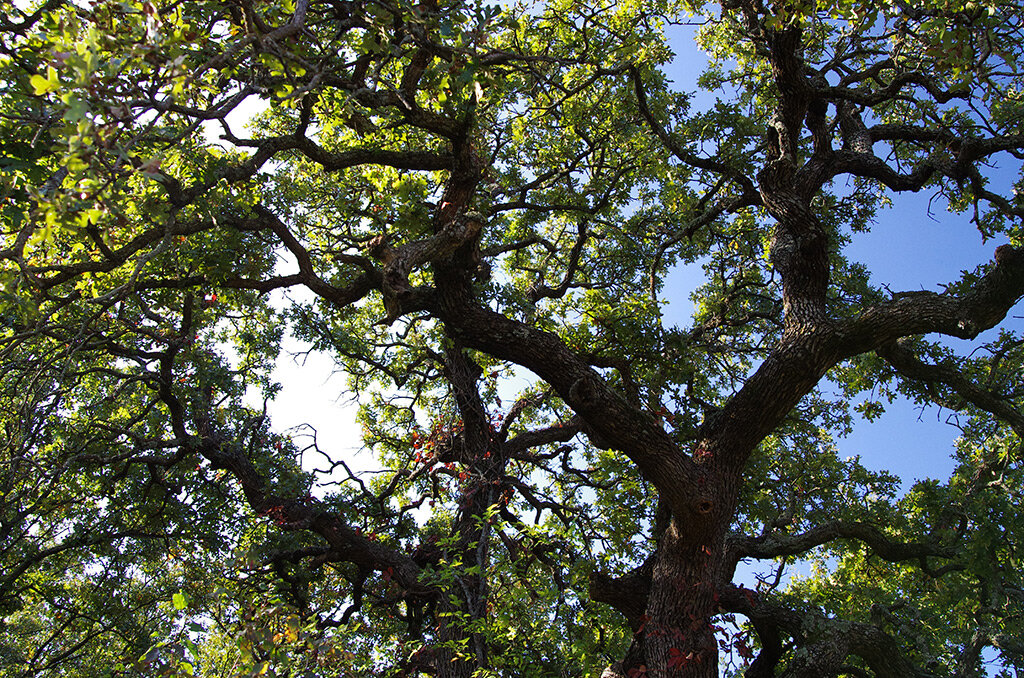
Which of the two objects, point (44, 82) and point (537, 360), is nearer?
point (44, 82)

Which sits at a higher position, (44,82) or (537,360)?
(537,360)

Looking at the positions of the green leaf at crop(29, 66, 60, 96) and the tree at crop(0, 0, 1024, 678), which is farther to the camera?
the tree at crop(0, 0, 1024, 678)

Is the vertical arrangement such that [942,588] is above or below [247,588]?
above

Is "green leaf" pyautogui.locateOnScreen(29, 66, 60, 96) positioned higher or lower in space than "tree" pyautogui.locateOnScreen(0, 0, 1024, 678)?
lower

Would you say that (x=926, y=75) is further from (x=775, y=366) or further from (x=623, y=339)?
(x=623, y=339)

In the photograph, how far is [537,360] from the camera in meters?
6.68

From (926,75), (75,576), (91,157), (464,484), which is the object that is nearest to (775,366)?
(926,75)

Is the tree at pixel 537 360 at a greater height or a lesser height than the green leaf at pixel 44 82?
greater

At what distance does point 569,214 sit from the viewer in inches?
408

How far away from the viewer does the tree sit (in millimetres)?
5910

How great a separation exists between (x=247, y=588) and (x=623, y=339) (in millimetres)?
5581

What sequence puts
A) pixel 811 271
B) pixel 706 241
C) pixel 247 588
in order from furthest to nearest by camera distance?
pixel 706 241 → pixel 247 588 → pixel 811 271

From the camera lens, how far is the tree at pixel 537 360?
5.91 meters

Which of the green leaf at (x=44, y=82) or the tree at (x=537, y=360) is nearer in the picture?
the green leaf at (x=44, y=82)
